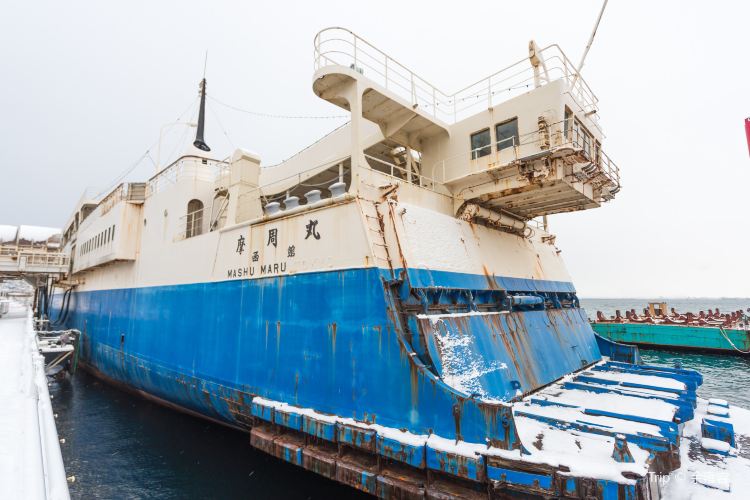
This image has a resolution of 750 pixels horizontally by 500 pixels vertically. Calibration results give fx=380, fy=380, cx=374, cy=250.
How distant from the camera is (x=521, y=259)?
11633mm

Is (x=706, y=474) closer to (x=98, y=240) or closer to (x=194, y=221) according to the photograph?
(x=194, y=221)

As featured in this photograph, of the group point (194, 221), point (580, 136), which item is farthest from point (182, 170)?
point (580, 136)

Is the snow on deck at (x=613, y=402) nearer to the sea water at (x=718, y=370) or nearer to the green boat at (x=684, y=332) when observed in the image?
A: the sea water at (x=718, y=370)

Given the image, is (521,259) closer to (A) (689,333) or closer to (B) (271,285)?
(B) (271,285)

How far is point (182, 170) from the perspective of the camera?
14.6 metres

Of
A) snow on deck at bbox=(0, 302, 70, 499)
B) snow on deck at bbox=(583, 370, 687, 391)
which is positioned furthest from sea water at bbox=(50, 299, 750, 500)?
snow on deck at bbox=(583, 370, 687, 391)

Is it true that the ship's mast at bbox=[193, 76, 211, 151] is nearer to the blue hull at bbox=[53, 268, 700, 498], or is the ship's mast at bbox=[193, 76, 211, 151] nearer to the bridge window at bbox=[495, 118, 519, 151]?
the blue hull at bbox=[53, 268, 700, 498]

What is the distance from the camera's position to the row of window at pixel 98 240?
17.5 metres

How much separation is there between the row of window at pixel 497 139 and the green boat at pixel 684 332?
89.4 feet

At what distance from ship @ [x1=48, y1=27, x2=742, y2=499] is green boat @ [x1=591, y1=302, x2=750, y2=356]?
19.8 meters

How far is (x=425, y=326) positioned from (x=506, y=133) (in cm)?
553

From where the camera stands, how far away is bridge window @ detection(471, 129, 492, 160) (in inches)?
378

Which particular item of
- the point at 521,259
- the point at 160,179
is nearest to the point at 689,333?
the point at 521,259

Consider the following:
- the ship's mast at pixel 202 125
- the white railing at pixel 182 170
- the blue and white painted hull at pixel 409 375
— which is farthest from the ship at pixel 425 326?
the ship's mast at pixel 202 125
